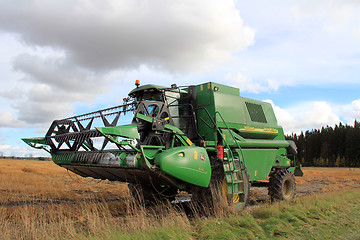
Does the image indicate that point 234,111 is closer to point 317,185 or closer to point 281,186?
point 281,186

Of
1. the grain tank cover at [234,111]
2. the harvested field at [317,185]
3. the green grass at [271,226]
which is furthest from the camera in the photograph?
the harvested field at [317,185]

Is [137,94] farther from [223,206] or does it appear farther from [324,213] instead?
[324,213]

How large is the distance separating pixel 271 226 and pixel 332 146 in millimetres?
90080

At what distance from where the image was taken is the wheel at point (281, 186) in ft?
31.5

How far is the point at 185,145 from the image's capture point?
7340mm

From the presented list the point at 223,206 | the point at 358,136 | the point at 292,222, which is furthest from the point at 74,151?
the point at 358,136

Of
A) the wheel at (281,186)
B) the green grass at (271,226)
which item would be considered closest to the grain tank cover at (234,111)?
the wheel at (281,186)

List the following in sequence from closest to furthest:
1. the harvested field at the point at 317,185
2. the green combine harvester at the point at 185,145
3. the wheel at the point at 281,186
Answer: the green combine harvester at the point at 185,145 → the wheel at the point at 281,186 → the harvested field at the point at 317,185

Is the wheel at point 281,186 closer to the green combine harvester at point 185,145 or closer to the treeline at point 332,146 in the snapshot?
the green combine harvester at point 185,145

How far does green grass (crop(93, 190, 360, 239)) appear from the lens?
5.17 metres

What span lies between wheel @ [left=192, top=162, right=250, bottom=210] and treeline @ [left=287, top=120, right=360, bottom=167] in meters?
78.8

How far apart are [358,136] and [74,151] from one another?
83.8 m

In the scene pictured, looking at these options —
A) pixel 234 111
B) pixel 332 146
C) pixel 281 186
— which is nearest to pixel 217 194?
pixel 234 111

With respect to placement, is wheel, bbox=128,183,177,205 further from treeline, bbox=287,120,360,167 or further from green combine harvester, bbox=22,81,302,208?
treeline, bbox=287,120,360,167
